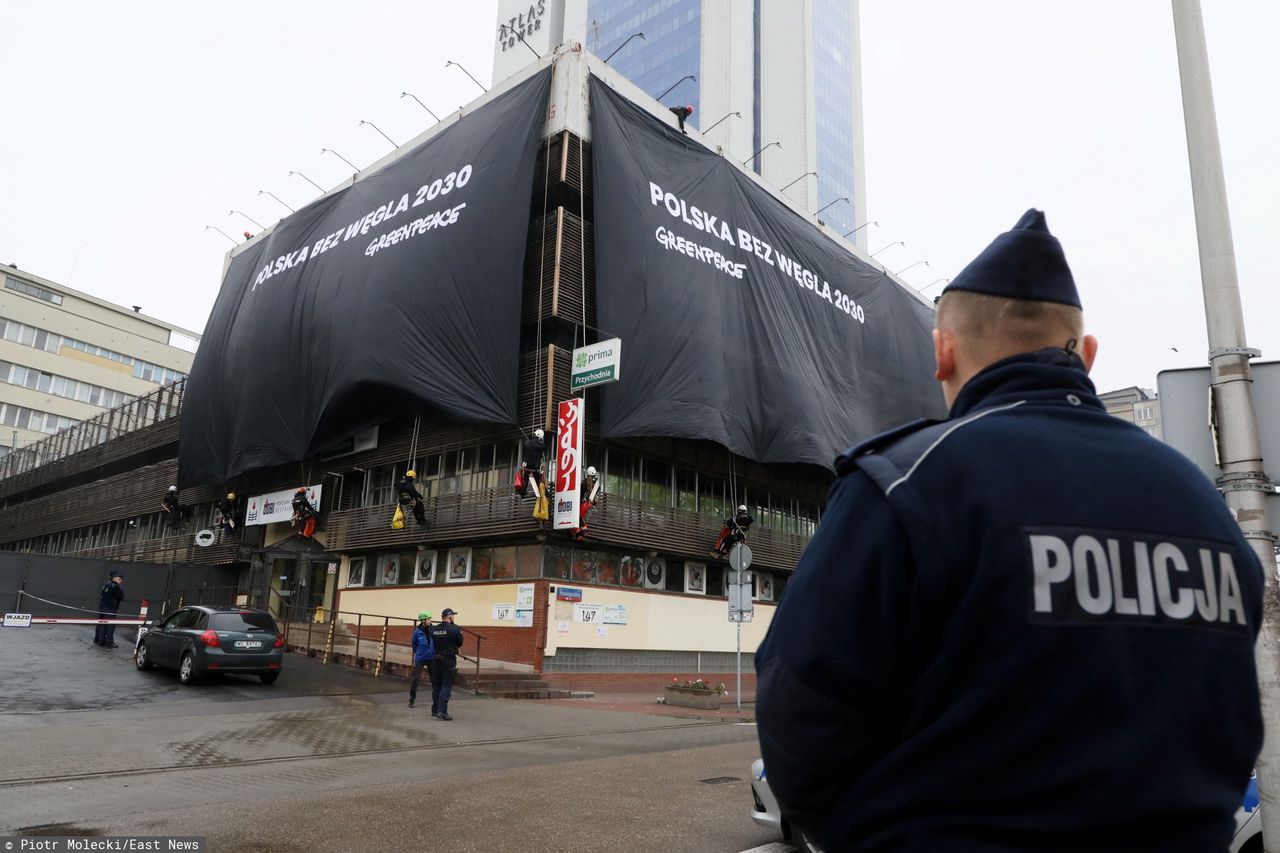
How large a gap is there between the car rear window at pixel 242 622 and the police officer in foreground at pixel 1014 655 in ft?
63.8

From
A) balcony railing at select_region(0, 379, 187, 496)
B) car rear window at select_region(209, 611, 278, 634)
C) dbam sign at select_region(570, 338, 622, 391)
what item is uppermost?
balcony railing at select_region(0, 379, 187, 496)

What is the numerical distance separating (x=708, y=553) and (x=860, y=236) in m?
76.8

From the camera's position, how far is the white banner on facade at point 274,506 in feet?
105

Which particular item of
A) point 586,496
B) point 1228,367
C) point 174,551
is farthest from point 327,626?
point 1228,367

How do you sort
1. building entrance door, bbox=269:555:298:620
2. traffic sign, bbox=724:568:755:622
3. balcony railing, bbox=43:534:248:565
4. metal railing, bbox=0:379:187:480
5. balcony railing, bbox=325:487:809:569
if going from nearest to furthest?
traffic sign, bbox=724:568:755:622
balcony railing, bbox=325:487:809:569
building entrance door, bbox=269:555:298:620
balcony railing, bbox=43:534:248:565
metal railing, bbox=0:379:187:480

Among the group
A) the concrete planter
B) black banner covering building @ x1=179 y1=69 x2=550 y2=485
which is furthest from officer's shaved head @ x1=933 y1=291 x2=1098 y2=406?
black banner covering building @ x1=179 y1=69 x2=550 y2=485

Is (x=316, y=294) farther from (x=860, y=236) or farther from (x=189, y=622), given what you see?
(x=860, y=236)

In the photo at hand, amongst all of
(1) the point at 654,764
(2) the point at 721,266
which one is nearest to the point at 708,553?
(2) the point at 721,266

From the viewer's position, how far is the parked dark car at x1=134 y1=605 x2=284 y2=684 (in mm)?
17797

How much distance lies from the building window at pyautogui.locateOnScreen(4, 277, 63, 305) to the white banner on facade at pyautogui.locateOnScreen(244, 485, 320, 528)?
48.6 meters

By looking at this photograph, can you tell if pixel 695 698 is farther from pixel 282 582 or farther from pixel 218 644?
pixel 282 582

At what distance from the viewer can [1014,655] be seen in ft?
4.52

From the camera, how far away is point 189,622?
62.2ft

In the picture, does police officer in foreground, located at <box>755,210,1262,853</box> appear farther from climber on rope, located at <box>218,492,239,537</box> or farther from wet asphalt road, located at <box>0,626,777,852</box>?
climber on rope, located at <box>218,492,239,537</box>
